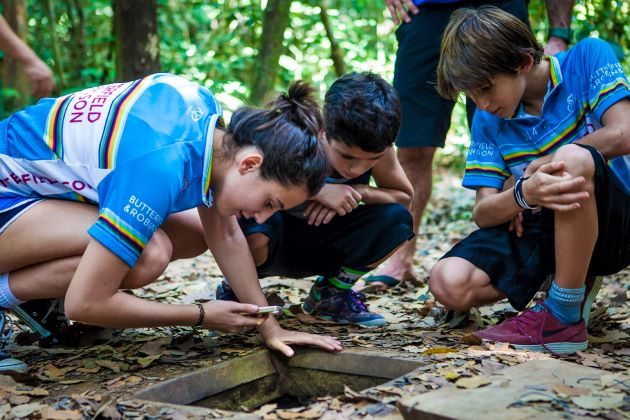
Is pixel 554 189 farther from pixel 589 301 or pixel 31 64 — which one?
pixel 31 64

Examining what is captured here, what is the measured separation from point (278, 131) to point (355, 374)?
3.13 feet

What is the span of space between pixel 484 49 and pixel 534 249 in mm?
822

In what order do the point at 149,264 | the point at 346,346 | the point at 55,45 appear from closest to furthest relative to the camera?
1. the point at 149,264
2. the point at 346,346
3. the point at 55,45

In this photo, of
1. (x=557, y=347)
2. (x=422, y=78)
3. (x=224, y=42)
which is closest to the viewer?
(x=557, y=347)

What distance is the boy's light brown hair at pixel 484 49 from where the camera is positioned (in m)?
2.98

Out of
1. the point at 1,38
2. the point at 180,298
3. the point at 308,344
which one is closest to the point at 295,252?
the point at 308,344

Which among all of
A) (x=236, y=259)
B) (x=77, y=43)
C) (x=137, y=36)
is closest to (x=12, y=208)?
(x=236, y=259)

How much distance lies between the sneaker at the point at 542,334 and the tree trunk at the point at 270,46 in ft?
14.7

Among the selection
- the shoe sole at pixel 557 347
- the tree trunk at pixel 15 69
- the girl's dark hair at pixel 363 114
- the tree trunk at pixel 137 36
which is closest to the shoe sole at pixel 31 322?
the girl's dark hair at pixel 363 114

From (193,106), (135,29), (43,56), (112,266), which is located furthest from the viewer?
(43,56)

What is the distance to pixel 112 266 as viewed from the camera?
2441 mm

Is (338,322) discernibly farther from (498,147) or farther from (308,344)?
(498,147)

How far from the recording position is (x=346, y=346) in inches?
118

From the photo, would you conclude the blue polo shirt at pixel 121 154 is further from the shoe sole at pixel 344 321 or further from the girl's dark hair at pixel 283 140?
the shoe sole at pixel 344 321
